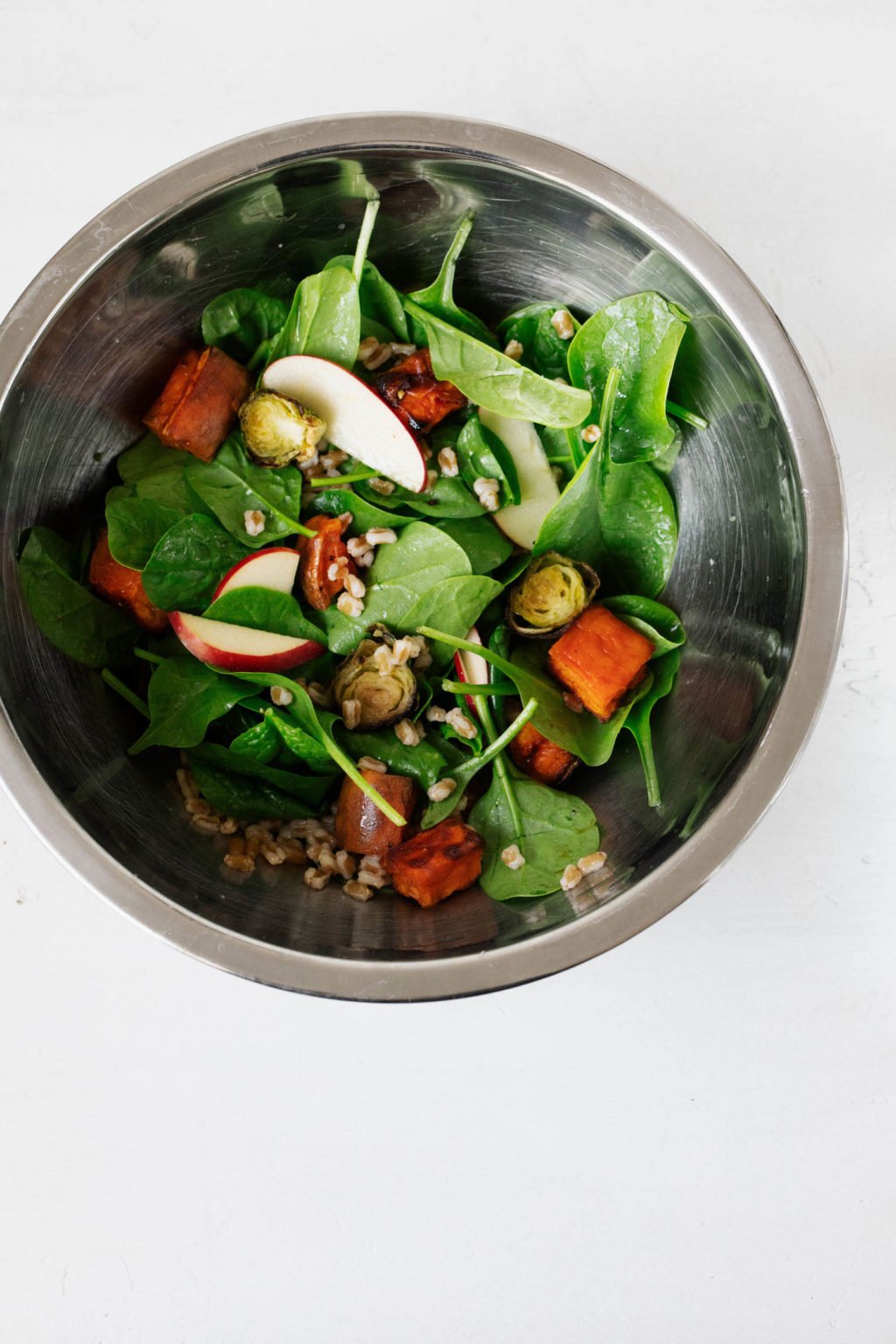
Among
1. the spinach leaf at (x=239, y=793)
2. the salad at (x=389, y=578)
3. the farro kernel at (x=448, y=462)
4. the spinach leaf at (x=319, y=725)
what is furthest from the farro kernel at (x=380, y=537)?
the spinach leaf at (x=239, y=793)

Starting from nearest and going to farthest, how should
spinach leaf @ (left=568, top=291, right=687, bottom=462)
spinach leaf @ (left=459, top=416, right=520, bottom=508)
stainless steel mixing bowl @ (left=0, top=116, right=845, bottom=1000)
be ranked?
stainless steel mixing bowl @ (left=0, top=116, right=845, bottom=1000), spinach leaf @ (left=568, top=291, right=687, bottom=462), spinach leaf @ (left=459, top=416, right=520, bottom=508)

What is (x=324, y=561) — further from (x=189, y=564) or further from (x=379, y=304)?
(x=379, y=304)

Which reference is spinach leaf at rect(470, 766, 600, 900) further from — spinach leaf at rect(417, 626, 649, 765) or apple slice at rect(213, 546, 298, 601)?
apple slice at rect(213, 546, 298, 601)

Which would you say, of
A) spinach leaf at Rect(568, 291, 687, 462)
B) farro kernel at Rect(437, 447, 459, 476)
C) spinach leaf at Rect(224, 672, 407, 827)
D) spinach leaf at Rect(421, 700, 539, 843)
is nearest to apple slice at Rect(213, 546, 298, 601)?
spinach leaf at Rect(224, 672, 407, 827)

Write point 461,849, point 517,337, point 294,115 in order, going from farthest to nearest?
1. point 294,115
2. point 517,337
3. point 461,849

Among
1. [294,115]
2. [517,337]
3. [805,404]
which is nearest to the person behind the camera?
[805,404]

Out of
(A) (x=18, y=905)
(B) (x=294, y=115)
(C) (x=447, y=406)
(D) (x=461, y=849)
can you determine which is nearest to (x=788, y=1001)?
(D) (x=461, y=849)

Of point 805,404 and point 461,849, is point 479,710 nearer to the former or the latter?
point 461,849

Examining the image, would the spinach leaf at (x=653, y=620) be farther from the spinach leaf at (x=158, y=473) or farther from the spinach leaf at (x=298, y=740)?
the spinach leaf at (x=158, y=473)
